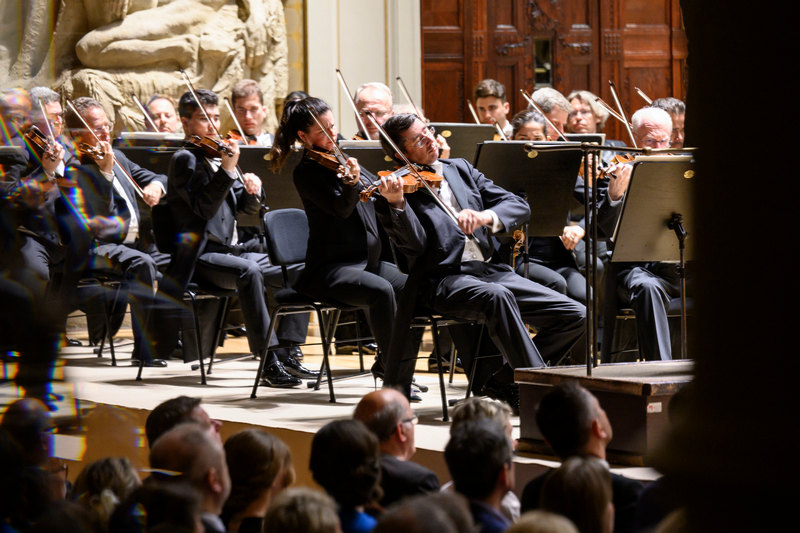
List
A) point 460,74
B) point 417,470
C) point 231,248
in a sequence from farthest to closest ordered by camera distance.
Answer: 1. point 460,74
2. point 231,248
3. point 417,470

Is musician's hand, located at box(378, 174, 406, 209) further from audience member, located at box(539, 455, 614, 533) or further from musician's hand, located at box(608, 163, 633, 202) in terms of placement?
audience member, located at box(539, 455, 614, 533)

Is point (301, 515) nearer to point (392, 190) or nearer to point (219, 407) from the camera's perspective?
point (392, 190)

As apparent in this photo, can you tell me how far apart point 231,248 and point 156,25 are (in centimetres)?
266

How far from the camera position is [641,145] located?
5035 millimetres

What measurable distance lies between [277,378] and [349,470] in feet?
9.16

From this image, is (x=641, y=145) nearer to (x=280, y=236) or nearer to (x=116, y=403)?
(x=280, y=236)

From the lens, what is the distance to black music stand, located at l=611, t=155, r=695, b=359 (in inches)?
156

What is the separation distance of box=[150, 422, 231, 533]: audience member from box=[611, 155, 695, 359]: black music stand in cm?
220

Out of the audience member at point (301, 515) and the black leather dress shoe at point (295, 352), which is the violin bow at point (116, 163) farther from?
the audience member at point (301, 515)

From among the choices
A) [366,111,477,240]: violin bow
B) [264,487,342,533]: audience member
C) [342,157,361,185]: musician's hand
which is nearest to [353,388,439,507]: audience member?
[264,487,342,533]: audience member

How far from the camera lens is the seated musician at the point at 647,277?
4.60 metres

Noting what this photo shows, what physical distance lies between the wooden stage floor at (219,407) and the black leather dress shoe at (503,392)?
22 cm

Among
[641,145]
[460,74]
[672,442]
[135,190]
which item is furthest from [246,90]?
[672,442]

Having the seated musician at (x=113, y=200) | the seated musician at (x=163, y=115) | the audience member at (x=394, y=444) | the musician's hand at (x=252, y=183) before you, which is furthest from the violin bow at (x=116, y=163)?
the audience member at (x=394, y=444)
